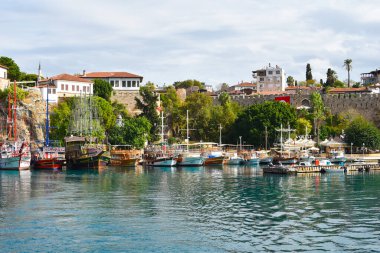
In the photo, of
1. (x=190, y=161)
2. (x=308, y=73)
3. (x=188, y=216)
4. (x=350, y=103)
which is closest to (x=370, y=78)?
(x=308, y=73)

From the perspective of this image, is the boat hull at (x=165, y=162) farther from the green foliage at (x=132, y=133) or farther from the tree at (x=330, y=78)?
the tree at (x=330, y=78)

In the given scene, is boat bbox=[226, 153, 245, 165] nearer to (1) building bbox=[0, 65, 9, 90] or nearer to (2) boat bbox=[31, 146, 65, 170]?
(2) boat bbox=[31, 146, 65, 170]

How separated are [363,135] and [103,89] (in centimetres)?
3613

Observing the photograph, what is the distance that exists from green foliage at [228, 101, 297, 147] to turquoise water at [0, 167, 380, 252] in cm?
3627

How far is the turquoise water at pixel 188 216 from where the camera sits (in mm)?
23016

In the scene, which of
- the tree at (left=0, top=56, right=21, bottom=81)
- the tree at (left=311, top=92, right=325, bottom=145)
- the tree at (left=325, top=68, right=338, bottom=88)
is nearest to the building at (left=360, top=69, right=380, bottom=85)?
the tree at (left=325, top=68, right=338, bottom=88)

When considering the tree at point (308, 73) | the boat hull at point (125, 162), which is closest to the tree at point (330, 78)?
the tree at point (308, 73)

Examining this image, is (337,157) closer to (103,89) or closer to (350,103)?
(350,103)

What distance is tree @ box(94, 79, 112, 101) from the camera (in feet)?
289

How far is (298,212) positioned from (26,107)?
5566 cm

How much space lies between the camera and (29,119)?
260 feet

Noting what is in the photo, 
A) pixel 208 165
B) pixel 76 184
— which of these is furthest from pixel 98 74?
pixel 76 184

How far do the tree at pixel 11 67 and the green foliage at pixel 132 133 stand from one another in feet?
64.0

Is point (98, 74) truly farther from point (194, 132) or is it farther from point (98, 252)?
point (98, 252)
